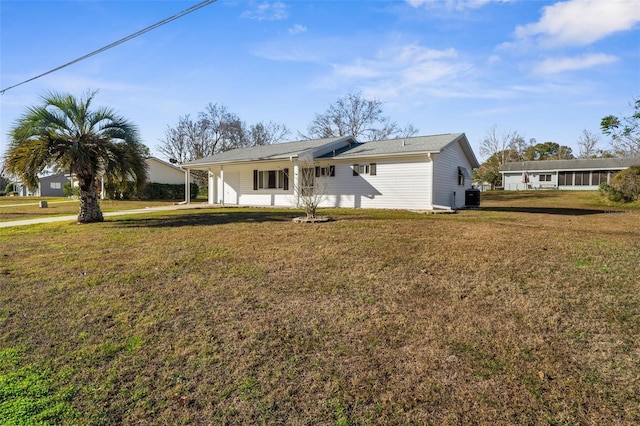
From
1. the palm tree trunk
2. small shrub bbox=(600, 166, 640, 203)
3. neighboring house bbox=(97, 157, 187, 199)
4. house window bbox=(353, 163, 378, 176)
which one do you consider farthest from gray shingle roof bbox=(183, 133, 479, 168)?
Result: neighboring house bbox=(97, 157, 187, 199)

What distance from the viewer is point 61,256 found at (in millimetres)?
7039

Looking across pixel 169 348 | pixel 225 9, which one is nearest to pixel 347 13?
pixel 225 9

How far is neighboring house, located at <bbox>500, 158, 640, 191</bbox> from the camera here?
38.5m

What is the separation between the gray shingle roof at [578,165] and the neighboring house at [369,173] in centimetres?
2816

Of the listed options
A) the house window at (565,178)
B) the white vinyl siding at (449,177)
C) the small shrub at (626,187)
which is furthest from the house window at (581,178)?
the white vinyl siding at (449,177)

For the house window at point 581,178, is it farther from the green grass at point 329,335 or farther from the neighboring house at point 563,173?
the green grass at point 329,335

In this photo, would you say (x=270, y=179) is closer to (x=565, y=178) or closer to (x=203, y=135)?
(x=203, y=135)

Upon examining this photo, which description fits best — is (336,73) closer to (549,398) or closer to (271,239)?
(271,239)

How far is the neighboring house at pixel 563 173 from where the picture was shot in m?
38.5

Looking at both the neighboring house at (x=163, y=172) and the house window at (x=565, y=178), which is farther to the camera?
the house window at (x=565, y=178)

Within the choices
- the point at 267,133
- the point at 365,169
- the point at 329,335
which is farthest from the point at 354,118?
the point at 329,335

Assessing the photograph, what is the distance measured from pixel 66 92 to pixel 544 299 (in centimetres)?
1375

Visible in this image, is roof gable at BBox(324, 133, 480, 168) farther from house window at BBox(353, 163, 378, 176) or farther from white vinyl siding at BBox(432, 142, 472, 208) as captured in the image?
house window at BBox(353, 163, 378, 176)

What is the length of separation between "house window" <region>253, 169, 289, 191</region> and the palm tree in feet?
24.8
